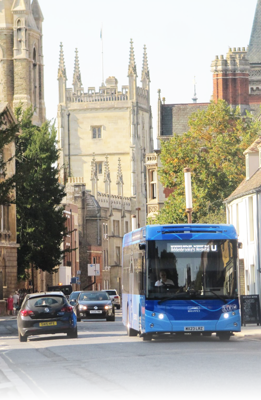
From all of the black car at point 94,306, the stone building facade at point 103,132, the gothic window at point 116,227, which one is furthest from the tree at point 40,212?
the stone building facade at point 103,132

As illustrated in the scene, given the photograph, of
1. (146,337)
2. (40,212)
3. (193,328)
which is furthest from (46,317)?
(40,212)

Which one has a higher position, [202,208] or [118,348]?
[202,208]

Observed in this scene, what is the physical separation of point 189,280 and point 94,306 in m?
19.1

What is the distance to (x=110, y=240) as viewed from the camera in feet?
363

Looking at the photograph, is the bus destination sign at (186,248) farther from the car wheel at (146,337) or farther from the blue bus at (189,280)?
the car wheel at (146,337)

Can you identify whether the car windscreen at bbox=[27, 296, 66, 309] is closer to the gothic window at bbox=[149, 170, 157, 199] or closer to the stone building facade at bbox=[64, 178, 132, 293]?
the gothic window at bbox=[149, 170, 157, 199]

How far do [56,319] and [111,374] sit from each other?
12.3 metres

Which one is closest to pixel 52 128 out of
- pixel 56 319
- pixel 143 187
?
pixel 56 319

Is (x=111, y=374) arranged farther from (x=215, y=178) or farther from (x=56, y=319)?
(x=215, y=178)

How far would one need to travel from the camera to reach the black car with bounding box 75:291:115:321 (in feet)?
→ 137

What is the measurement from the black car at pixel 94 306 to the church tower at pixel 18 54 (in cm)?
4502

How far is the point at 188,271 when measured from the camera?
918 inches

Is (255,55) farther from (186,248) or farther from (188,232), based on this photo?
(186,248)

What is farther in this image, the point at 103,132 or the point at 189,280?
the point at 103,132
